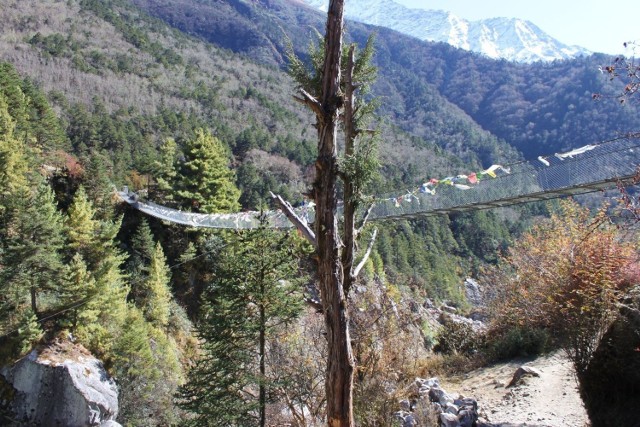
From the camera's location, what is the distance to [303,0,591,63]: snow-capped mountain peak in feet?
490

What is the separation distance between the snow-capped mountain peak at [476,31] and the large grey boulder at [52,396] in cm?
14966

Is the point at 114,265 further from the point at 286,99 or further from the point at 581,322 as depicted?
the point at 286,99

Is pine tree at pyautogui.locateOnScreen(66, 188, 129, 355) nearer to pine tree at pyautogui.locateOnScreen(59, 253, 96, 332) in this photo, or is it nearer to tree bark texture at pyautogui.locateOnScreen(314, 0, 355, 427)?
pine tree at pyautogui.locateOnScreen(59, 253, 96, 332)

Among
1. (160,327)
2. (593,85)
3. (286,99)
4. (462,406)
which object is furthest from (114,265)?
(593,85)

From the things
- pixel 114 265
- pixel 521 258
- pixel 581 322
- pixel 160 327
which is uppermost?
pixel 581 322

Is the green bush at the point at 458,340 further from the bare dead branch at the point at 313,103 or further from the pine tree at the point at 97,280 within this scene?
the bare dead branch at the point at 313,103

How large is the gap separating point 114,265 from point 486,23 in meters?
177

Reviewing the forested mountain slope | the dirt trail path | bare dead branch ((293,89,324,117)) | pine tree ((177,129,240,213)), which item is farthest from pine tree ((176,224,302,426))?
the forested mountain slope

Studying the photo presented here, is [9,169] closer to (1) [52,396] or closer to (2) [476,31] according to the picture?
(1) [52,396]

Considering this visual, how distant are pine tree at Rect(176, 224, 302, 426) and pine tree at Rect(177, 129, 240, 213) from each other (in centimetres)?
809

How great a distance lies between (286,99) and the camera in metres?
54.0

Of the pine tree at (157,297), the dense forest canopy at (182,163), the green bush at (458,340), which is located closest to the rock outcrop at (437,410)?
the dense forest canopy at (182,163)

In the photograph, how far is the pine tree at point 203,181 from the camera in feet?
51.2

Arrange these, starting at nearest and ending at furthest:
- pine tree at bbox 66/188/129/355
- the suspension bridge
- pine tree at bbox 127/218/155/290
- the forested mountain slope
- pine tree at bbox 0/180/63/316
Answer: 1. the suspension bridge
2. pine tree at bbox 0/180/63/316
3. pine tree at bbox 66/188/129/355
4. pine tree at bbox 127/218/155/290
5. the forested mountain slope
